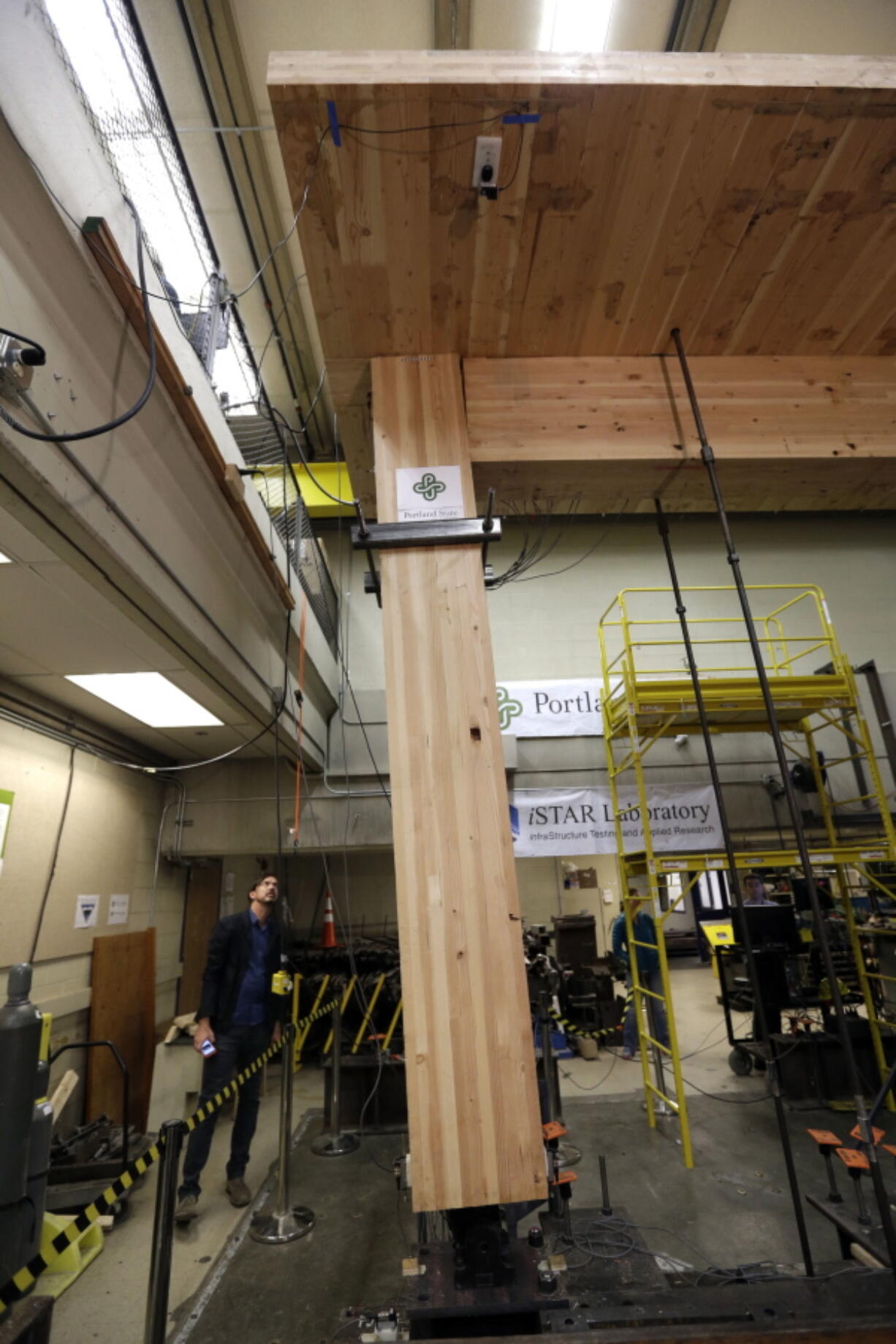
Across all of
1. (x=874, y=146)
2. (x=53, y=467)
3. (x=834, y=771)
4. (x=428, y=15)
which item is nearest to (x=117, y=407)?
(x=53, y=467)

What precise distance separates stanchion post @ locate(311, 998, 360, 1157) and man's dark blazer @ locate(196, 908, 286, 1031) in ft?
3.40

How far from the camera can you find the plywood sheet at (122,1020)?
5090 mm

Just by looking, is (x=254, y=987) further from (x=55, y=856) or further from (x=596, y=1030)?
(x=596, y=1030)

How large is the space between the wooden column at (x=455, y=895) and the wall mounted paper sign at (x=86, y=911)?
4307mm

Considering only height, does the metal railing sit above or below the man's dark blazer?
above

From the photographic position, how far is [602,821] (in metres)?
7.62

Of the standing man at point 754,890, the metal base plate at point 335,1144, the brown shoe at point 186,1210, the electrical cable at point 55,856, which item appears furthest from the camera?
the standing man at point 754,890

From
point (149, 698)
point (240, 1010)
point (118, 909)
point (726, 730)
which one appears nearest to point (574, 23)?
point (149, 698)

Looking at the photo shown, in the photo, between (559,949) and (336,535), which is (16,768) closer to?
(336,535)

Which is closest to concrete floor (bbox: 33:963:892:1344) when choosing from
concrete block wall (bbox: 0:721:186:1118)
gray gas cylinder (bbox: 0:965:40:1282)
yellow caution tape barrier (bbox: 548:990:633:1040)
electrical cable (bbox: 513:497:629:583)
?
yellow caution tape barrier (bbox: 548:990:633:1040)

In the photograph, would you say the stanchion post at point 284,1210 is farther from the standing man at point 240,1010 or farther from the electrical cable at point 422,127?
the electrical cable at point 422,127

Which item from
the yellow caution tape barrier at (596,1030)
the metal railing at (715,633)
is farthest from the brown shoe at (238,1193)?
the metal railing at (715,633)

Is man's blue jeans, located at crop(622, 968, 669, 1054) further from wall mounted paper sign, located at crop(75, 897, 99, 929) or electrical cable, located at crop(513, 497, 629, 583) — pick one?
electrical cable, located at crop(513, 497, 629, 583)

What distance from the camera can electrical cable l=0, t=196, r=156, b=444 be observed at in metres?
1.74
